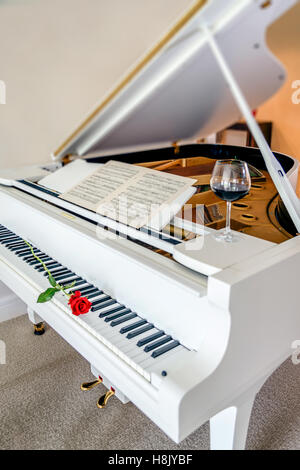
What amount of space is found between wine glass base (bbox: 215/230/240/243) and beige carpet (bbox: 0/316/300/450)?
114 cm

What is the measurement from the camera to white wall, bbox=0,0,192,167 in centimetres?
278

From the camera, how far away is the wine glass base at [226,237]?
136cm

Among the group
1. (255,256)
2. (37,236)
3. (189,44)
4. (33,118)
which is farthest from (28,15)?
(255,256)

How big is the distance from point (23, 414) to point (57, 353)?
21.7 inches

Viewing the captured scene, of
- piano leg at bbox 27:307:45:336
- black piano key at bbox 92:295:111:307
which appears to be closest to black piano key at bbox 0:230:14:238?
piano leg at bbox 27:307:45:336

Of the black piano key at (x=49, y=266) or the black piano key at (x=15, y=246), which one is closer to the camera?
the black piano key at (x=49, y=266)

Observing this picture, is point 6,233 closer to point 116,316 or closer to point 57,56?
point 116,316

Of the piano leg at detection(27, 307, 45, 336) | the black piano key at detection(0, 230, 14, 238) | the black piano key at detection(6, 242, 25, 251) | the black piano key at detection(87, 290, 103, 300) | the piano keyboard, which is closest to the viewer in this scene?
the piano keyboard

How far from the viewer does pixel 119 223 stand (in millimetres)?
1601

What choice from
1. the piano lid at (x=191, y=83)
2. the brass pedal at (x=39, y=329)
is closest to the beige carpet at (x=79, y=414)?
the brass pedal at (x=39, y=329)

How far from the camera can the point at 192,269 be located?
129 cm

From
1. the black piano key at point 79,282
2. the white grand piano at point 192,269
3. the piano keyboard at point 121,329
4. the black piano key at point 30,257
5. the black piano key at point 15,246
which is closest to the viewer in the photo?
the white grand piano at point 192,269

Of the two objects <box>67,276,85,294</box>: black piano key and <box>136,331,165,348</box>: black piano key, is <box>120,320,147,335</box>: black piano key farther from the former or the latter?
<box>67,276,85,294</box>: black piano key

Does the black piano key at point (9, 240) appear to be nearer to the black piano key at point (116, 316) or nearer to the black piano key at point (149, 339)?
the black piano key at point (116, 316)
